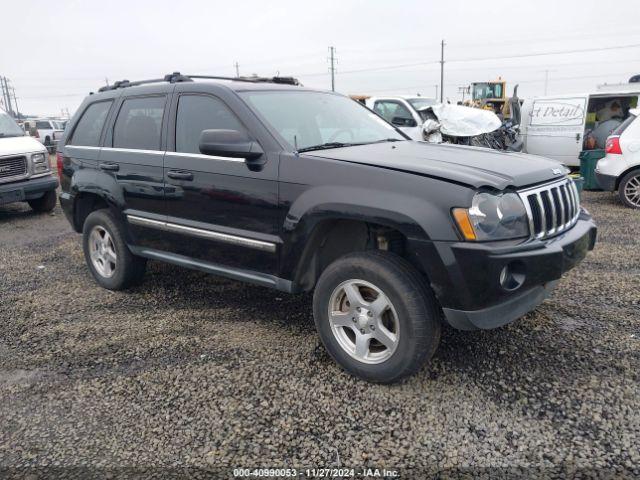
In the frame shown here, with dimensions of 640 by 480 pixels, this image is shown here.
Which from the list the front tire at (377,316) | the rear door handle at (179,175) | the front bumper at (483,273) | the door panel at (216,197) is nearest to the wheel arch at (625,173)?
the front bumper at (483,273)

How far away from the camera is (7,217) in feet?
29.2

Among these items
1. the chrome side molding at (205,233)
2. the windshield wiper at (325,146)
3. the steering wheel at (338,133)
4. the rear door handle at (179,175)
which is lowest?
the chrome side molding at (205,233)

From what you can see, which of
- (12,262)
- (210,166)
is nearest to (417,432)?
(210,166)

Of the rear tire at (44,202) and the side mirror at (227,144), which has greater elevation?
the side mirror at (227,144)

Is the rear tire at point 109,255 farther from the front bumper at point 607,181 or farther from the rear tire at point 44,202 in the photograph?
the front bumper at point 607,181

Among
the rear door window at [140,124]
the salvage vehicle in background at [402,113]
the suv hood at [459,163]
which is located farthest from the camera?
the salvage vehicle in background at [402,113]

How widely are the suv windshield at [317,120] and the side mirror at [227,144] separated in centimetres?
28

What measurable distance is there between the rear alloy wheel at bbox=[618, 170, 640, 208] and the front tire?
22.2 feet

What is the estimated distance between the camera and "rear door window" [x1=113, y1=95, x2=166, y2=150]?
414 cm

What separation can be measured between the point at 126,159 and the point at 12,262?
9.35 ft

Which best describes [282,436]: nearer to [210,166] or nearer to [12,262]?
[210,166]

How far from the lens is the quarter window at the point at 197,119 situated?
370cm

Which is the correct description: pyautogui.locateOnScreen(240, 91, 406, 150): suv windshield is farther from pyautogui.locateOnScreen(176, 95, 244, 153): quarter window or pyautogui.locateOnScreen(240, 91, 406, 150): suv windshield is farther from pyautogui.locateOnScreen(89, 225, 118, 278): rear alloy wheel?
pyautogui.locateOnScreen(89, 225, 118, 278): rear alloy wheel

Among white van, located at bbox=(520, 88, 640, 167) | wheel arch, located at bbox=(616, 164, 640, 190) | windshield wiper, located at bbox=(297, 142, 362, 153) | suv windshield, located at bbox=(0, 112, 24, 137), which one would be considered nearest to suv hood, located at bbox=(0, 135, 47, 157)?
suv windshield, located at bbox=(0, 112, 24, 137)
